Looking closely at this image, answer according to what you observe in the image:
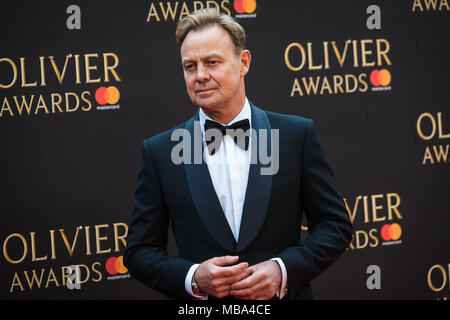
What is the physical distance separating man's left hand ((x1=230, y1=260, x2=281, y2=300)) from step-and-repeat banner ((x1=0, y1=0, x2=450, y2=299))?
1562 mm

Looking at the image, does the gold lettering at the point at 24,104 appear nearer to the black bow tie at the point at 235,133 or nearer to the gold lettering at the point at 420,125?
the black bow tie at the point at 235,133

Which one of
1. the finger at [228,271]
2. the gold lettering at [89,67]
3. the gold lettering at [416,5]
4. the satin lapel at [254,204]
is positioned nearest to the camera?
the finger at [228,271]

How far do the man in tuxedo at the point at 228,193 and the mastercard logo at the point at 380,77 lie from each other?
63.6 inches

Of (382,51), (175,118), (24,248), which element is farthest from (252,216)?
(382,51)

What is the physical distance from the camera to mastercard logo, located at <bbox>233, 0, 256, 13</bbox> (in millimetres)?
2963

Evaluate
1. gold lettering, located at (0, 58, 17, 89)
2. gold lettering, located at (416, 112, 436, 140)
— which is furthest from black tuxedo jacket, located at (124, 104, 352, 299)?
gold lettering, located at (416, 112, 436, 140)

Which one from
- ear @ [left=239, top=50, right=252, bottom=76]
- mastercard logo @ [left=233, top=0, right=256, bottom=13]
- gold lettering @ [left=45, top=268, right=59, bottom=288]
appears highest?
mastercard logo @ [left=233, top=0, right=256, bottom=13]

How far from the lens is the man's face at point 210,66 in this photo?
1616mm

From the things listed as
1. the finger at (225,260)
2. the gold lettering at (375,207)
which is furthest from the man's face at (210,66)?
the gold lettering at (375,207)

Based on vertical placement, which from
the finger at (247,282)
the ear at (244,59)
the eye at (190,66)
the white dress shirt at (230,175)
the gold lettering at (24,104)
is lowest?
the finger at (247,282)

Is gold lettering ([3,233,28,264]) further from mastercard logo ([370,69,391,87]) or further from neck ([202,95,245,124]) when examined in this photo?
mastercard logo ([370,69,391,87])

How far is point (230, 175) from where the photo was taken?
169 centimetres

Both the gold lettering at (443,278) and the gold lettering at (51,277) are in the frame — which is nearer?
the gold lettering at (51,277)

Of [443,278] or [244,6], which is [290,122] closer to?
[244,6]
